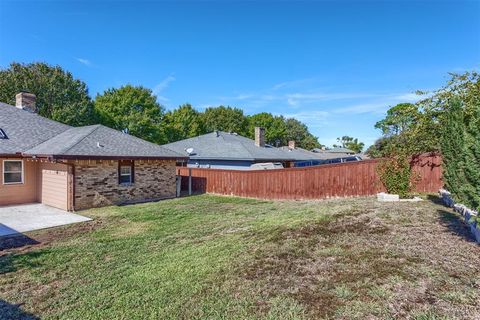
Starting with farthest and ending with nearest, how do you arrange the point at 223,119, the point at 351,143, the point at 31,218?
the point at 351,143 < the point at 223,119 < the point at 31,218

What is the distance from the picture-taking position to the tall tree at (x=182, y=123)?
138 ft

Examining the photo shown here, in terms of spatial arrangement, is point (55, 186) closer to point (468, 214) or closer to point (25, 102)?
point (25, 102)

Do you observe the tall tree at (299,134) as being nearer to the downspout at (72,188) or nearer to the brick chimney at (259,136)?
the brick chimney at (259,136)

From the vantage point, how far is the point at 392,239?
585cm

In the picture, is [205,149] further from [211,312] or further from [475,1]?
[211,312]

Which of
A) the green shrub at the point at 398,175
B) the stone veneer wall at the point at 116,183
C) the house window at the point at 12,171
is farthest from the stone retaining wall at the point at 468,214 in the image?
the house window at the point at 12,171

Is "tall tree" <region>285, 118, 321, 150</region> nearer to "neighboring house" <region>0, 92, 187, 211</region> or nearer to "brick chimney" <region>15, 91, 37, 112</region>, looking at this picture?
"neighboring house" <region>0, 92, 187, 211</region>

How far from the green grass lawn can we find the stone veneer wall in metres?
3.80

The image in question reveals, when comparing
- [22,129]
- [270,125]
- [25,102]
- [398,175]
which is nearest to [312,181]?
[398,175]

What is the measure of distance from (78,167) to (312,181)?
10.5 meters

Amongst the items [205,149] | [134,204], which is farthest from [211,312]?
[205,149]

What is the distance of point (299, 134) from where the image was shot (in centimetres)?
6025

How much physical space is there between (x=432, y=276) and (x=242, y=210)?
7.59 m

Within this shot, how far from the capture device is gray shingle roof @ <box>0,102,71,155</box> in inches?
509
